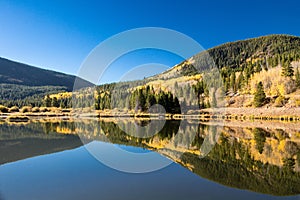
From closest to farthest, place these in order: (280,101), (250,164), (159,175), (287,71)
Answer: (159,175), (250,164), (280,101), (287,71)

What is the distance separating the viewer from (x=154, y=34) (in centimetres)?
3269

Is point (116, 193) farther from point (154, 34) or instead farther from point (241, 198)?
point (154, 34)

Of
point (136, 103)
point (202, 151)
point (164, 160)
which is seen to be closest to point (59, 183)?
point (164, 160)

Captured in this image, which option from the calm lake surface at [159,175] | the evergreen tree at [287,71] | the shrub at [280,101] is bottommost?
the calm lake surface at [159,175]

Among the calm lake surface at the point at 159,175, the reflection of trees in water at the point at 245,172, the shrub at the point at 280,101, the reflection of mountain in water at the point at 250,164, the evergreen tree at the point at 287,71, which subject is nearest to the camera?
the calm lake surface at the point at 159,175

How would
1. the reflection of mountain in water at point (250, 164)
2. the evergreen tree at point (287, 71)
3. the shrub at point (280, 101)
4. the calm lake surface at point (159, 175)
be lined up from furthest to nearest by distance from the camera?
the evergreen tree at point (287, 71) < the shrub at point (280, 101) < the reflection of mountain in water at point (250, 164) < the calm lake surface at point (159, 175)

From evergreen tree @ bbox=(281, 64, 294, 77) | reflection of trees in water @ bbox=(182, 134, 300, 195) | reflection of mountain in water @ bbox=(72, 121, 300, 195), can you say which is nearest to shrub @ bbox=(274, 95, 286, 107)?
evergreen tree @ bbox=(281, 64, 294, 77)

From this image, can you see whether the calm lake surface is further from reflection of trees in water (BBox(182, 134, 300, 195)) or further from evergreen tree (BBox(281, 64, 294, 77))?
evergreen tree (BBox(281, 64, 294, 77))

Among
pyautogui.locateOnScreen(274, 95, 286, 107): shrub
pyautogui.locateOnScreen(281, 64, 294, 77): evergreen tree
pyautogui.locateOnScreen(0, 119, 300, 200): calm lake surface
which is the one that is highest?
pyautogui.locateOnScreen(281, 64, 294, 77): evergreen tree

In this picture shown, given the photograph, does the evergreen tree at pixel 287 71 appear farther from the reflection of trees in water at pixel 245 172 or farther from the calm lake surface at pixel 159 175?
the reflection of trees in water at pixel 245 172

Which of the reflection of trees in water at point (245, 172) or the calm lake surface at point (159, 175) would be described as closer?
the calm lake surface at point (159, 175)

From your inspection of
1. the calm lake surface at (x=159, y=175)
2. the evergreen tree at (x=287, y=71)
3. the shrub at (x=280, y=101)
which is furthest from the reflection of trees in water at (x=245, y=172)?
the evergreen tree at (x=287, y=71)

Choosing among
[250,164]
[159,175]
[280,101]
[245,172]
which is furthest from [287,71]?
[159,175]

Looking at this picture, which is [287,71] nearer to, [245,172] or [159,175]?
[245,172]
